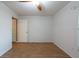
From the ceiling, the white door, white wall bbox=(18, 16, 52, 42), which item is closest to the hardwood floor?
the ceiling

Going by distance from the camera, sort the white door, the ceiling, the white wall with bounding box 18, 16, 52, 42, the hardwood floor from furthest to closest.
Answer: the white wall with bounding box 18, 16, 52, 42 → the white door → the ceiling → the hardwood floor

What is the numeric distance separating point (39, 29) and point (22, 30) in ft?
4.76

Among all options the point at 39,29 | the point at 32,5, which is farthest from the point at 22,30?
the point at 32,5

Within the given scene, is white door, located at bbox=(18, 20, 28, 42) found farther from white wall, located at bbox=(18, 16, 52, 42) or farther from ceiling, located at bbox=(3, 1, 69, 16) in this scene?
ceiling, located at bbox=(3, 1, 69, 16)

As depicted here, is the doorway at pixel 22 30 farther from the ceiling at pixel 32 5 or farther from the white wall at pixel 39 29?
the ceiling at pixel 32 5

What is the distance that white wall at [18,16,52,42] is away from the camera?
904cm

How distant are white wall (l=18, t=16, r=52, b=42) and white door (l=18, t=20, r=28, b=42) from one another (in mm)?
436

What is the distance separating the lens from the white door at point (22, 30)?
8.75m

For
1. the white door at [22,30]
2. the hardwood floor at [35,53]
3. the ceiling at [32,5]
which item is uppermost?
the ceiling at [32,5]

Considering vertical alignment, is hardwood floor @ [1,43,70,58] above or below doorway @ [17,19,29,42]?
below

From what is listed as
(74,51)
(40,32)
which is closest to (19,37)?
(40,32)

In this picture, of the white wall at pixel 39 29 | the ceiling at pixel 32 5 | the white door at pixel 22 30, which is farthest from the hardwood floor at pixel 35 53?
the white wall at pixel 39 29

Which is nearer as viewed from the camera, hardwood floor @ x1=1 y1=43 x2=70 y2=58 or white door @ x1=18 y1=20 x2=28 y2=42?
hardwood floor @ x1=1 y1=43 x2=70 y2=58

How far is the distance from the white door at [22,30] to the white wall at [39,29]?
436mm
